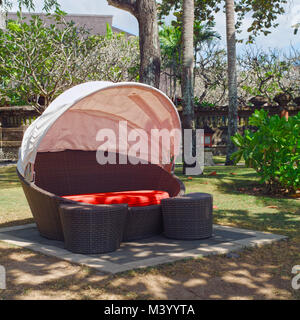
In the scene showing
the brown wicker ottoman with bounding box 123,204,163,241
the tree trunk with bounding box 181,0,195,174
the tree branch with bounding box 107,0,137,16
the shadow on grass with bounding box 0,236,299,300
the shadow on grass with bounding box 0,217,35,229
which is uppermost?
the tree branch with bounding box 107,0,137,16

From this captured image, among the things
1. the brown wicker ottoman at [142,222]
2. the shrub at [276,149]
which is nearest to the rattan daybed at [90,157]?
the brown wicker ottoman at [142,222]

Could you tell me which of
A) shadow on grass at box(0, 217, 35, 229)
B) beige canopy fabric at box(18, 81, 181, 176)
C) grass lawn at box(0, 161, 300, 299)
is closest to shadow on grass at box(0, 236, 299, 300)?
grass lawn at box(0, 161, 300, 299)

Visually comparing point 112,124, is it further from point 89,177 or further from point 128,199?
point 128,199

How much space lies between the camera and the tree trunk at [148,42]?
1399 cm

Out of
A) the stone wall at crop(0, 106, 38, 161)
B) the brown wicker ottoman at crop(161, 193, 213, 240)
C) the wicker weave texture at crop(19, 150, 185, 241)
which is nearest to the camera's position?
the brown wicker ottoman at crop(161, 193, 213, 240)

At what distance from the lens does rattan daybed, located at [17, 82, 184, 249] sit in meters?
7.45

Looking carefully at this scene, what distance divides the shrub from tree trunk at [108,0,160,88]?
11.4ft

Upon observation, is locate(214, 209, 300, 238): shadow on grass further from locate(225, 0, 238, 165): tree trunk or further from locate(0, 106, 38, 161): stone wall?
locate(0, 106, 38, 161): stone wall

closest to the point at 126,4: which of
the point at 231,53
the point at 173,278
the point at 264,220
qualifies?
the point at 231,53

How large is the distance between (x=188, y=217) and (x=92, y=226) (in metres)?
1.63

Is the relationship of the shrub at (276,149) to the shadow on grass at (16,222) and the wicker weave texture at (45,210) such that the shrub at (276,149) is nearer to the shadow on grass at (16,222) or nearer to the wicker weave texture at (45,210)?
the shadow on grass at (16,222)

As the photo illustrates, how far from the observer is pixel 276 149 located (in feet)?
39.1

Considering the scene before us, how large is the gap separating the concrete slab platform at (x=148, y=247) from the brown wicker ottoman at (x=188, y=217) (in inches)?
4.9
